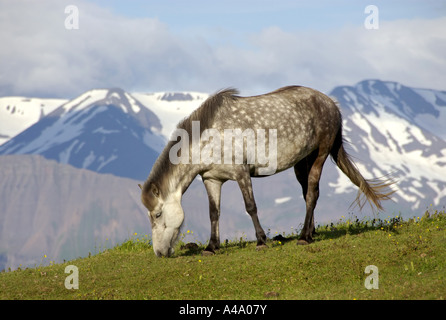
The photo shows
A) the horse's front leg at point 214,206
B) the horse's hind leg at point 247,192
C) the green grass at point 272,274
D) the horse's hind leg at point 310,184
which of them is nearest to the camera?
the green grass at point 272,274

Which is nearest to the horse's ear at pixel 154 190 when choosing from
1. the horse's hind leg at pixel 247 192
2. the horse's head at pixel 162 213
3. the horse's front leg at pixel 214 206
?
the horse's head at pixel 162 213

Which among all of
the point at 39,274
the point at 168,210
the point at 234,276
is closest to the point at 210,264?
the point at 234,276

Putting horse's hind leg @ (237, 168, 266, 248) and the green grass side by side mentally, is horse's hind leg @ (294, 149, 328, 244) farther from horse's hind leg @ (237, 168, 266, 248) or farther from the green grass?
horse's hind leg @ (237, 168, 266, 248)

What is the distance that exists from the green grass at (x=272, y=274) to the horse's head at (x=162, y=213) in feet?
1.94

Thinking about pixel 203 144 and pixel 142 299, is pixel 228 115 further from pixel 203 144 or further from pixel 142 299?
pixel 142 299

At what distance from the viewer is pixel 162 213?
530 inches

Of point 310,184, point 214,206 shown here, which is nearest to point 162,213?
point 214,206

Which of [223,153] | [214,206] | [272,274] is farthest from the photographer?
[214,206]

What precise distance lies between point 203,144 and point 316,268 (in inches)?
155

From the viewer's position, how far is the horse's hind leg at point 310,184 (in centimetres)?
1421

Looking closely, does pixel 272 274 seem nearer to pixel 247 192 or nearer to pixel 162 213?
pixel 247 192

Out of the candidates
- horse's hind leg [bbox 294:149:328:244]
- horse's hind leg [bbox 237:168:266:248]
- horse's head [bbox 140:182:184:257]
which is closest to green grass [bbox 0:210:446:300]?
horse's hind leg [bbox 294:149:328:244]

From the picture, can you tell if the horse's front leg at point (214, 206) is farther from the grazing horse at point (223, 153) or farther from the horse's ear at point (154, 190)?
the horse's ear at point (154, 190)

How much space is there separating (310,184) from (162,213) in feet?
12.8
